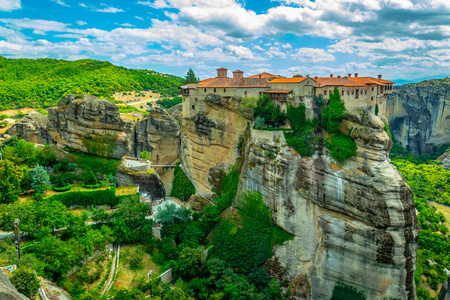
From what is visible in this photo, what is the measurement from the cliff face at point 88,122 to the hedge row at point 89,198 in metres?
7.55

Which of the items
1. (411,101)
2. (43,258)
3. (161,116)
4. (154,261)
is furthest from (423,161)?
(43,258)

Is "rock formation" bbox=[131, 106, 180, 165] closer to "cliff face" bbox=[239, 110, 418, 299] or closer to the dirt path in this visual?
the dirt path

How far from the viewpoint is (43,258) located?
2239 cm

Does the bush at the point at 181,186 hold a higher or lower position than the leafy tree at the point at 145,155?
lower

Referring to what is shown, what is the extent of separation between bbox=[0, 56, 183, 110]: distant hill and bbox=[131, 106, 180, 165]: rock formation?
22273mm

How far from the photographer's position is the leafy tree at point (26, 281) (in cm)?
1770

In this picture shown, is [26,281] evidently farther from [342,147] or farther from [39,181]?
[342,147]

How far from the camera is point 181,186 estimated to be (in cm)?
4122

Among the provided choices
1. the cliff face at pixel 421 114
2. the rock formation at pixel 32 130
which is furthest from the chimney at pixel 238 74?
the cliff face at pixel 421 114

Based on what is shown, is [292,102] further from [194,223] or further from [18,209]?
[18,209]

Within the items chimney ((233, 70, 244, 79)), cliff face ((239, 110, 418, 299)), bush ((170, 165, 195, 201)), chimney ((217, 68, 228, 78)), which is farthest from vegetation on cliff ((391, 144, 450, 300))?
chimney ((217, 68, 228, 78))

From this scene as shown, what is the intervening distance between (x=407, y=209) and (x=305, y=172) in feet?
25.4

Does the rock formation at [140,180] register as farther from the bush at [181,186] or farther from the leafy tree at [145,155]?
the bush at [181,186]

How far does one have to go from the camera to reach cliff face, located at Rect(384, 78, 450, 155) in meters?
67.4
